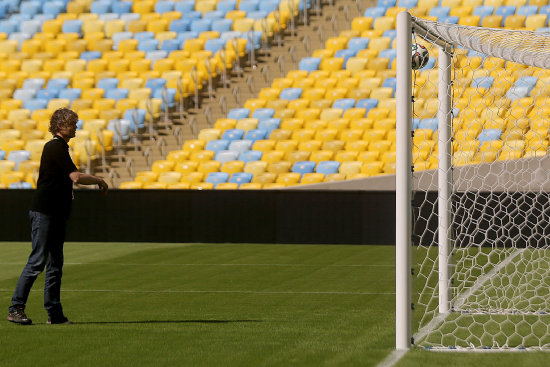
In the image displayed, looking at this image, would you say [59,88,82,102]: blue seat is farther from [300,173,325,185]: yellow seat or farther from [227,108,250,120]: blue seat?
[300,173,325,185]: yellow seat

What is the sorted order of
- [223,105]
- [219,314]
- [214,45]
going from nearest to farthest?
[219,314] < [223,105] < [214,45]

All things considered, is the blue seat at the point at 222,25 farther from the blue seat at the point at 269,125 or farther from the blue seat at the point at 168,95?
the blue seat at the point at 269,125

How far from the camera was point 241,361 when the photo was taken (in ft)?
22.4

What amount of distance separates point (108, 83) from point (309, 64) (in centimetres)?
475

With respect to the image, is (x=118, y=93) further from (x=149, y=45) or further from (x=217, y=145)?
(x=217, y=145)

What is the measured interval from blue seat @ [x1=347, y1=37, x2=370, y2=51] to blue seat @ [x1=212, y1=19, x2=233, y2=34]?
3.35 meters

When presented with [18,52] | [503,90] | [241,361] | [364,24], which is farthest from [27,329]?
[18,52]

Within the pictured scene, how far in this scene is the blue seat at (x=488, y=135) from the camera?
63.3ft

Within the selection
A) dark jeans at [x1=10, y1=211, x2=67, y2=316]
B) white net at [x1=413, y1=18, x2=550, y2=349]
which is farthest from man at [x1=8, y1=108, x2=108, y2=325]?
white net at [x1=413, y1=18, x2=550, y2=349]

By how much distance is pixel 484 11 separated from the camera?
2397 centimetres

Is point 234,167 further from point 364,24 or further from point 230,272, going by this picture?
point 230,272

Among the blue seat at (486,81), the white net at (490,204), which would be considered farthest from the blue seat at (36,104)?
the blue seat at (486,81)

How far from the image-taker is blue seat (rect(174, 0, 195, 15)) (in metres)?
27.4

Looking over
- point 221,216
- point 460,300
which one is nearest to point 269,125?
point 221,216
